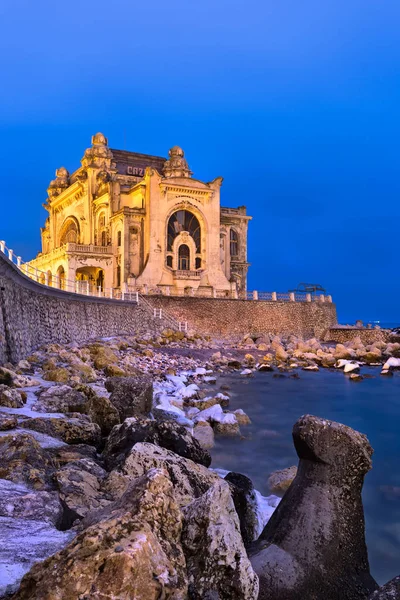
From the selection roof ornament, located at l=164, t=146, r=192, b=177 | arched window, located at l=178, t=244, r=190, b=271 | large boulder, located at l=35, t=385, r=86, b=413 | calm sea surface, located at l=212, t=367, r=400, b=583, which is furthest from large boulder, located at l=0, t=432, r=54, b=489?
roof ornament, located at l=164, t=146, r=192, b=177

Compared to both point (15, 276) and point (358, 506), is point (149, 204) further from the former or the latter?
point (358, 506)

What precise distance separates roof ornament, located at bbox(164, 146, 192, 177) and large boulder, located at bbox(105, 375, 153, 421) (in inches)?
1443

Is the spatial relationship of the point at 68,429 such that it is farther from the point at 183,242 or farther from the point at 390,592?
the point at 183,242

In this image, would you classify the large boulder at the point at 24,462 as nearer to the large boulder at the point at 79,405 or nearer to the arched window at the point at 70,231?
the large boulder at the point at 79,405

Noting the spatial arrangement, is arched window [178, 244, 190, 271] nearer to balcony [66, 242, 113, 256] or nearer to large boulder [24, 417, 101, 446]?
balcony [66, 242, 113, 256]

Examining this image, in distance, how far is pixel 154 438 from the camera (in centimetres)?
583

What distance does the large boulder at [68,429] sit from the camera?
243 inches

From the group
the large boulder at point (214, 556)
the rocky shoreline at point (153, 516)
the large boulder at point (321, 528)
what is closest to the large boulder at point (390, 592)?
the rocky shoreline at point (153, 516)

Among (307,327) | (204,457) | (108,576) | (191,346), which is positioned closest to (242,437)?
(204,457)

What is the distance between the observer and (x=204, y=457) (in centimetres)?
601

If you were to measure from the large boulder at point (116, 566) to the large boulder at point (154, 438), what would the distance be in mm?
3007

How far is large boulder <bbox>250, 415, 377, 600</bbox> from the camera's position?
358 cm

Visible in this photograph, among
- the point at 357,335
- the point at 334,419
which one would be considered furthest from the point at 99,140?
the point at 334,419

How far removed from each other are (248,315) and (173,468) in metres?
34.2
